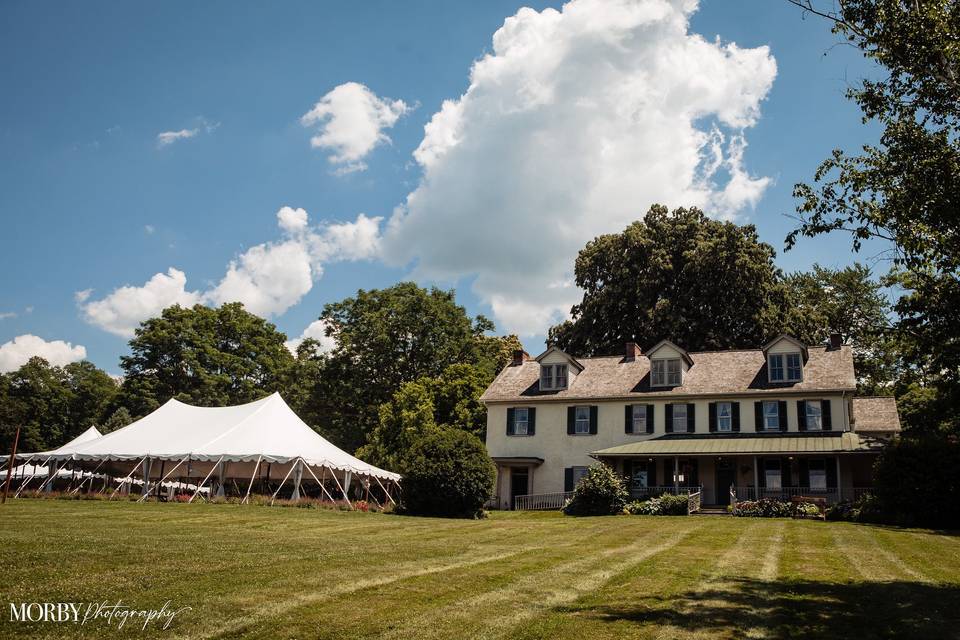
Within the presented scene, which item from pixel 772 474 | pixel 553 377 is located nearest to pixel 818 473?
pixel 772 474

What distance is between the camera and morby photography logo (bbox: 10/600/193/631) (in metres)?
5.50

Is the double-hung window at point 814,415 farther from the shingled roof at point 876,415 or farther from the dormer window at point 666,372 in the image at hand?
the dormer window at point 666,372

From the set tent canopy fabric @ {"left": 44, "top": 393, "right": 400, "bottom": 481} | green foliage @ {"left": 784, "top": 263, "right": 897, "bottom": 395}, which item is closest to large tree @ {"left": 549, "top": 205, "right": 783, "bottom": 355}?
green foliage @ {"left": 784, "top": 263, "right": 897, "bottom": 395}

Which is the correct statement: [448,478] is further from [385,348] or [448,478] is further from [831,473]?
[385,348]

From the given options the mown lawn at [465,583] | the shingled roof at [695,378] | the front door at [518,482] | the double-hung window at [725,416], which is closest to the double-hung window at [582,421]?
the shingled roof at [695,378]

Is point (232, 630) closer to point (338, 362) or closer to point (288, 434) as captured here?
point (288, 434)

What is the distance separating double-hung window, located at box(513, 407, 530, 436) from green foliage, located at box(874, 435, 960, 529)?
15572 millimetres

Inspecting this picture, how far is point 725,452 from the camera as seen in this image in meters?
27.1

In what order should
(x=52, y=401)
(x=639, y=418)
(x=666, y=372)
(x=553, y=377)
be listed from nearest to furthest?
(x=639, y=418), (x=666, y=372), (x=553, y=377), (x=52, y=401)

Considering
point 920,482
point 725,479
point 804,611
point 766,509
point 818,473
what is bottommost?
point 804,611

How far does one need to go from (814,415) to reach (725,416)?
3.45 m

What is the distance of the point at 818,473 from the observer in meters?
27.7

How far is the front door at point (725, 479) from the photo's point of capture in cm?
2917

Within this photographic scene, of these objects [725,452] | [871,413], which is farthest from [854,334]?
[725,452]
